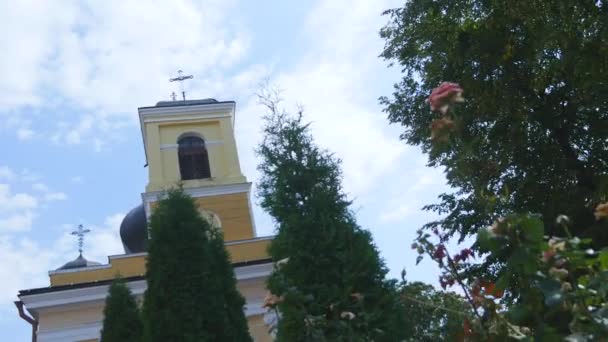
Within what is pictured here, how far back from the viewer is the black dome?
22.2 meters

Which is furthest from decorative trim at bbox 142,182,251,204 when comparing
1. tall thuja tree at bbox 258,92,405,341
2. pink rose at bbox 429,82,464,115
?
pink rose at bbox 429,82,464,115

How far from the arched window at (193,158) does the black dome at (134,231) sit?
2739 mm

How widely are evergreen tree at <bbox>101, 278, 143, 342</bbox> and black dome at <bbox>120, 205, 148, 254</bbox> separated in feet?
34.9

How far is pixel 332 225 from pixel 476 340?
5.09 metres

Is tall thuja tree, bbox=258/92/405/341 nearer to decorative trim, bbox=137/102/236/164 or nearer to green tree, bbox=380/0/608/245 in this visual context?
green tree, bbox=380/0/608/245

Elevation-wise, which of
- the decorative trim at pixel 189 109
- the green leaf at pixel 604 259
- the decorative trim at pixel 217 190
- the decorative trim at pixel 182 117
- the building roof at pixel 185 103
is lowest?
the green leaf at pixel 604 259

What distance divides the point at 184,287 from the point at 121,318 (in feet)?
9.78

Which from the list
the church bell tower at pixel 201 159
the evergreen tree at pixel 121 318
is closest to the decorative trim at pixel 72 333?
the church bell tower at pixel 201 159

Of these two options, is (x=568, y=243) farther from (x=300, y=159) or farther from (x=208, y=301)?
(x=208, y=301)

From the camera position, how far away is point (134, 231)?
2233 centimetres

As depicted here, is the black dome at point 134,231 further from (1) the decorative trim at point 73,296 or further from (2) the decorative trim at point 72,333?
(2) the decorative trim at point 72,333

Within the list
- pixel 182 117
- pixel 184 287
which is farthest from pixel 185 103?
pixel 184 287

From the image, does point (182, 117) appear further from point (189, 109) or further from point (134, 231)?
point (134, 231)

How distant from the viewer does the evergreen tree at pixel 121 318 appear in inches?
436
